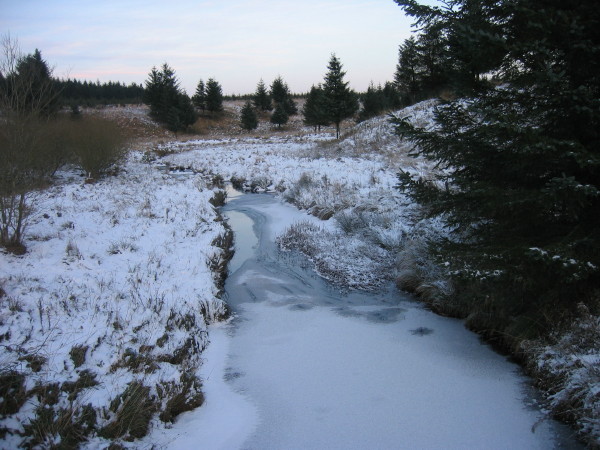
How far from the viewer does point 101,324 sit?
439cm

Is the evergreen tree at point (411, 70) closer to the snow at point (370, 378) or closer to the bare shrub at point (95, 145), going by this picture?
the bare shrub at point (95, 145)

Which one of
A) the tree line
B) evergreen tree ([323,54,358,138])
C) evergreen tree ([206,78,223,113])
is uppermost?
the tree line

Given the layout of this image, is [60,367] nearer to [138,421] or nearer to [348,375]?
[138,421]

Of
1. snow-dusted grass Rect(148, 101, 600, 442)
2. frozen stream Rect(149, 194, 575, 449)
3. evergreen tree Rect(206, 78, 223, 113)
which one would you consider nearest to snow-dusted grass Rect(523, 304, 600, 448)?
snow-dusted grass Rect(148, 101, 600, 442)

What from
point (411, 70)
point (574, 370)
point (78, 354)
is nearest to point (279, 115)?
point (411, 70)

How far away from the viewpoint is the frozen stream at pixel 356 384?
3.44 metres

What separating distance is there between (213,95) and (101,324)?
53.9 metres

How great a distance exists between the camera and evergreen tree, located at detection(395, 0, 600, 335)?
3566 mm

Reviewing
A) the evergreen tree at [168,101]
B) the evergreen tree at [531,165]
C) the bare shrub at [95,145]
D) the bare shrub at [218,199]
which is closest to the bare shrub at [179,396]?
the evergreen tree at [531,165]

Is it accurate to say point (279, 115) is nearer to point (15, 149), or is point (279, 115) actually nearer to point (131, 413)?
point (15, 149)

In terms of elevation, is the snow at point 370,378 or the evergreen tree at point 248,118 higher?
the evergreen tree at point 248,118

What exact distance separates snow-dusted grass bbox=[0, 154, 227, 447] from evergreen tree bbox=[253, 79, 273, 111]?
2131 inches

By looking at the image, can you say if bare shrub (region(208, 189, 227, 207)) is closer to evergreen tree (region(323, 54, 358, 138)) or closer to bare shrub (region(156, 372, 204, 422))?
bare shrub (region(156, 372, 204, 422))

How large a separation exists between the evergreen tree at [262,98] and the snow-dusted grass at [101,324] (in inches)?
2131
